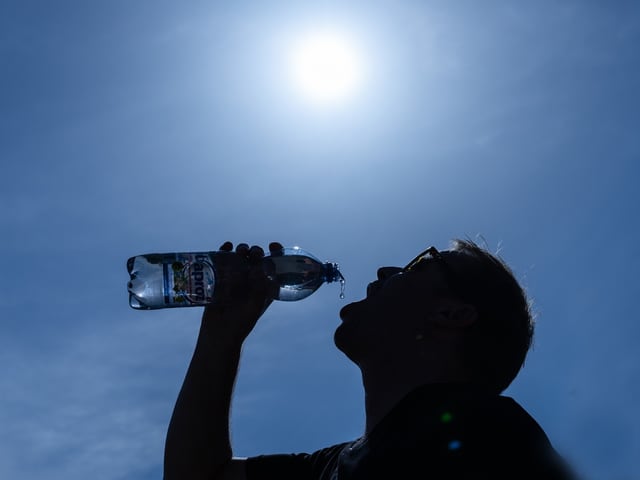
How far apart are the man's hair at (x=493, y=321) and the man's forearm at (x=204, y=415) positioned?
147cm

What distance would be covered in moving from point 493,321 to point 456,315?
22cm

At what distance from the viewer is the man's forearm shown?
11.5 feet

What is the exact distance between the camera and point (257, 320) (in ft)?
13.9

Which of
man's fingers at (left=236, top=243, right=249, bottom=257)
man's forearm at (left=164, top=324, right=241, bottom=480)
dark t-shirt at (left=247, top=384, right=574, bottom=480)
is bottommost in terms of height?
dark t-shirt at (left=247, top=384, right=574, bottom=480)

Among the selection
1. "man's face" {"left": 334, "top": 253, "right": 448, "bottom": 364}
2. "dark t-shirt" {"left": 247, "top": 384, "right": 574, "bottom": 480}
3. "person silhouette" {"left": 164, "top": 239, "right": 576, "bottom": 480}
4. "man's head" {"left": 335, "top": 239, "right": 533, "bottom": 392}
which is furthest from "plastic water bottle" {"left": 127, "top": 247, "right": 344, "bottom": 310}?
"dark t-shirt" {"left": 247, "top": 384, "right": 574, "bottom": 480}

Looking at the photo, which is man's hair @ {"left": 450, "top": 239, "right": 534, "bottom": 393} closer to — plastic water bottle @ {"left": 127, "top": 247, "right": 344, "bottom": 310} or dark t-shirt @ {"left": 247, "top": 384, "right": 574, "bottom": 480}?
dark t-shirt @ {"left": 247, "top": 384, "right": 574, "bottom": 480}

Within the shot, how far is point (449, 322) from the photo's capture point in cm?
345

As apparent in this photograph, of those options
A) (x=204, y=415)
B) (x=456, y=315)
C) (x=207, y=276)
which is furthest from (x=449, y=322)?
(x=207, y=276)

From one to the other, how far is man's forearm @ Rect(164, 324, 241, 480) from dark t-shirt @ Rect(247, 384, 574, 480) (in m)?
1.06

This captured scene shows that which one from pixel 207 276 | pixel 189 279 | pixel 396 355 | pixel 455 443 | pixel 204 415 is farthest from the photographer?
pixel 189 279

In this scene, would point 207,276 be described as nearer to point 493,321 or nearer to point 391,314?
point 391,314

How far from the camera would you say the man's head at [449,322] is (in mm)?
3367

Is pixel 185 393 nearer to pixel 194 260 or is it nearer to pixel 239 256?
pixel 239 256

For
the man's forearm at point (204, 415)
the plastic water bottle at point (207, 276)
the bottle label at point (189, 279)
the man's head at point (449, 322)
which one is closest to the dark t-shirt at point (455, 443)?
the man's head at point (449, 322)
